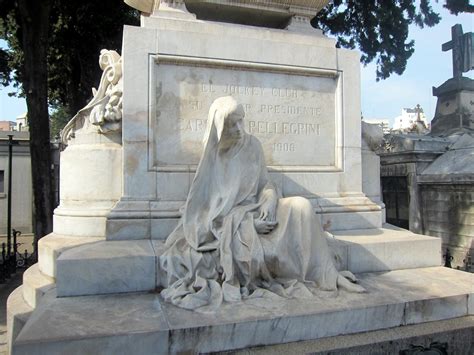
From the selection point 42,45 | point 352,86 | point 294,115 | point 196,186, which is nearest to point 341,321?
point 196,186

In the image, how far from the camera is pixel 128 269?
3479 mm

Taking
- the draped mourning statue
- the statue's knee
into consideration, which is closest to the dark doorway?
the draped mourning statue

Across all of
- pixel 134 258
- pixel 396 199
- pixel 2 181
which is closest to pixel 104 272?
pixel 134 258

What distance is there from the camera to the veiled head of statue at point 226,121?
147 inches

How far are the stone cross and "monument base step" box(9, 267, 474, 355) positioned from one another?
1109cm

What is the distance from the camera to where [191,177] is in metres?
4.51

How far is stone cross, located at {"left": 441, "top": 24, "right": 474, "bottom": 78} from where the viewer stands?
1250 cm

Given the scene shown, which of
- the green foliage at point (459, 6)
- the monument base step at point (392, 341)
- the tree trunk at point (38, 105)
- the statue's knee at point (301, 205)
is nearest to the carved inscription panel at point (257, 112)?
the statue's knee at point (301, 205)

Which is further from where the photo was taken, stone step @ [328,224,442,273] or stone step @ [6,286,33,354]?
stone step @ [328,224,442,273]

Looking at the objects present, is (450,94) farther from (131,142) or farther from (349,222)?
(131,142)

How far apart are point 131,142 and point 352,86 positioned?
9.34ft

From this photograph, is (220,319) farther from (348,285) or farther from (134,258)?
(348,285)

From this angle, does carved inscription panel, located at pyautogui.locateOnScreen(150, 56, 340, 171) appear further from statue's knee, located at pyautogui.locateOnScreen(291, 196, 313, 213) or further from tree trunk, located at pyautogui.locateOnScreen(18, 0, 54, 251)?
tree trunk, located at pyautogui.locateOnScreen(18, 0, 54, 251)

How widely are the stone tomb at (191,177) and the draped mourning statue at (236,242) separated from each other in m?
0.20
